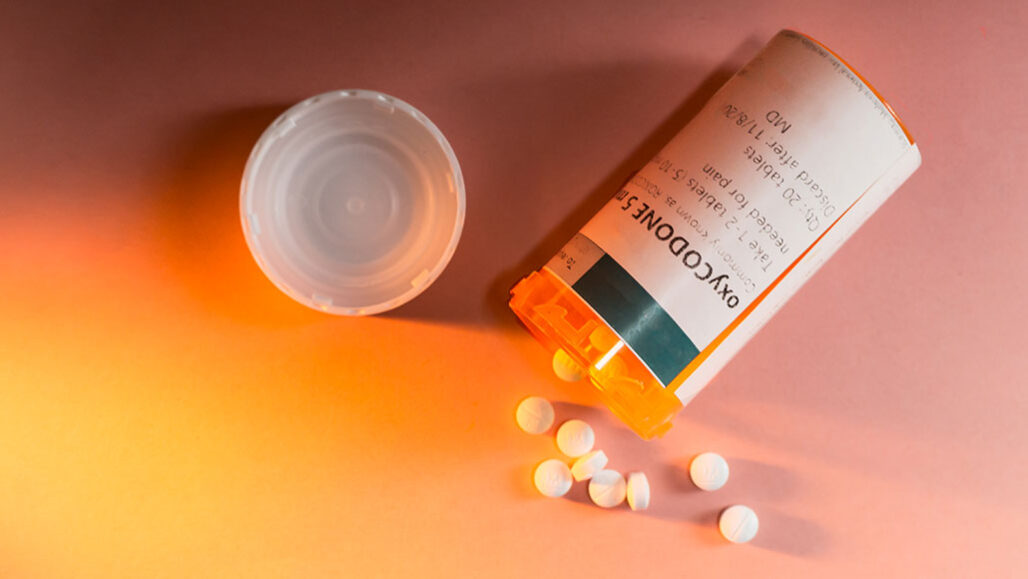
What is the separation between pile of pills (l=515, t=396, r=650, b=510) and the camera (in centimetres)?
70

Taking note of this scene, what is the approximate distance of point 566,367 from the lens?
700mm

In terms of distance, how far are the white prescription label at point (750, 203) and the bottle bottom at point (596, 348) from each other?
3 cm

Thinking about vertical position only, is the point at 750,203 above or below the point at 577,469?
above

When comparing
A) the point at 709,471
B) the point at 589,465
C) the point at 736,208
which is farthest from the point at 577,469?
the point at 736,208

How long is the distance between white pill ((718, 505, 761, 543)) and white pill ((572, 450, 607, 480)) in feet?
0.45

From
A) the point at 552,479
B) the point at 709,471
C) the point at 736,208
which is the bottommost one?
the point at 552,479

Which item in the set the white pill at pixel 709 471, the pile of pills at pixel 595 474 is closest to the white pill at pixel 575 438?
the pile of pills at pixel 595 474

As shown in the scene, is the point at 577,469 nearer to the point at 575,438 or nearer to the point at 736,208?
the point at 575,438

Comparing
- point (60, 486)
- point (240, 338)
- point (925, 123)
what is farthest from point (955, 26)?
point (60, 486)

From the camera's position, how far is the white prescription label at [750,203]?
0.60 meters

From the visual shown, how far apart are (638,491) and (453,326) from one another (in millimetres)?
240

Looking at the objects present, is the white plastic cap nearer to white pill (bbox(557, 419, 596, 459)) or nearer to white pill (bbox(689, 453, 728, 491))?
white pill (bbox(557, 419, 596, 459))

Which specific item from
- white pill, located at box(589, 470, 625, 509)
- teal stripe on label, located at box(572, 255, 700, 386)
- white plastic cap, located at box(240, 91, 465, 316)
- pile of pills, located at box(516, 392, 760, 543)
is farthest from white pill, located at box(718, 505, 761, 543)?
white plastic cap, located at box(240, 91, 465, 316)

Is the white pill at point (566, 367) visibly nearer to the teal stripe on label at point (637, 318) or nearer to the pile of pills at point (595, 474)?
the pile of pills at point (595, 474)
